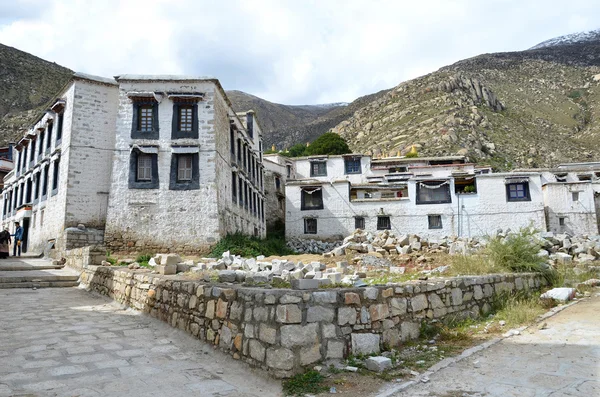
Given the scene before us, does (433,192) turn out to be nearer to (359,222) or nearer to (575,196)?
(359,222)

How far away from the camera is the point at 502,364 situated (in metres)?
5.30

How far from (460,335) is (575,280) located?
24.7ft

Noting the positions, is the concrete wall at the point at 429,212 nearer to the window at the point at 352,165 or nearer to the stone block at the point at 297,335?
the window at the point at 352,165

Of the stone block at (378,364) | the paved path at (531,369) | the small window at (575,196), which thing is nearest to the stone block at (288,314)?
the stone block at (378,364)

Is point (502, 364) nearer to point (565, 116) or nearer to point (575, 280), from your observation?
point (575, 280)

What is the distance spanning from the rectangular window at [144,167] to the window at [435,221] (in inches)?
861

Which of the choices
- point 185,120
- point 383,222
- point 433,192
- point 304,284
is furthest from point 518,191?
point 304,284

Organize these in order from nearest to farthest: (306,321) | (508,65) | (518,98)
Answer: (306,321)
(518,98)
(508,65)

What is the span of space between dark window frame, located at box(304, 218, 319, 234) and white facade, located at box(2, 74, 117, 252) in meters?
17.1

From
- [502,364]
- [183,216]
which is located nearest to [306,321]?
[502,364]

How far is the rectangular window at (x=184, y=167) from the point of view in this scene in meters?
22.5

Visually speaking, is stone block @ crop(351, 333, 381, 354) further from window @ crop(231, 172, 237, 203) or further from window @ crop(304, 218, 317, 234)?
window @ crop(304, 218, 317, 234)

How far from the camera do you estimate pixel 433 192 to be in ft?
110

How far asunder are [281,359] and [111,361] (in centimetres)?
259
